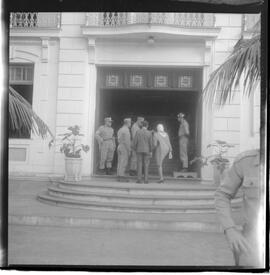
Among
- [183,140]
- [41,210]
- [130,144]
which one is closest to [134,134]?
[130,144]

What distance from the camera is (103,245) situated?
447cm

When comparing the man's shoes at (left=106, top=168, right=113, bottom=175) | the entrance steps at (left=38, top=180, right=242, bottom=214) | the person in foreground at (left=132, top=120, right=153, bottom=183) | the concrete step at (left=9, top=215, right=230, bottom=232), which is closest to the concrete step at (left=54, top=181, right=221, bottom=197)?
the entrance steps at (left=38, top=180, right=242, bottom=214)

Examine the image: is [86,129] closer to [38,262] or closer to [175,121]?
[175,121]

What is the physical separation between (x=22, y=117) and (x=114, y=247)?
5.92ft

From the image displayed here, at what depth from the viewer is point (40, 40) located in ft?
16.3

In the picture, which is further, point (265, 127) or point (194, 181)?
point (194, 181)

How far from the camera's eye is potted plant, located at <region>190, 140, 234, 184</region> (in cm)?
436

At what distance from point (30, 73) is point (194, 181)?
2403 millimetres

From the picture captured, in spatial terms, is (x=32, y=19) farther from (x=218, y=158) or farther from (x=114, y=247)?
(x=114, y=247)

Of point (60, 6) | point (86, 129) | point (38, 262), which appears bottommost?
point (38, 262)

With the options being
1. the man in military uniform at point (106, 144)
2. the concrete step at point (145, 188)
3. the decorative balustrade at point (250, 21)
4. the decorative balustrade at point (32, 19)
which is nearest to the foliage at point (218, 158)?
the concrete step at point (145, 188)

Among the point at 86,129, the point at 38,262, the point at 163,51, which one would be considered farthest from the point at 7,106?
the point at 163,51

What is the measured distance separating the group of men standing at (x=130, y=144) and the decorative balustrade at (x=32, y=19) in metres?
1.37

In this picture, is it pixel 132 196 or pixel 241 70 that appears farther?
pixel 132 196
